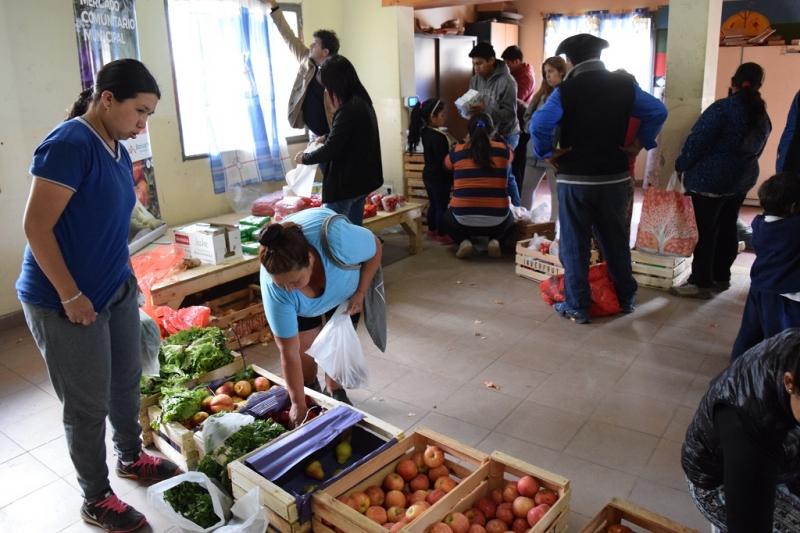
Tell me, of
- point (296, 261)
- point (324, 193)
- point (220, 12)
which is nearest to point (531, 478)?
point (296, 261)

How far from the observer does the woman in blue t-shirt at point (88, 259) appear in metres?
1.93

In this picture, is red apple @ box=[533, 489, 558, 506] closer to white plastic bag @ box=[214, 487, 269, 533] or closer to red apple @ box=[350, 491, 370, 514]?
red apple @ box=[350, 491, 370, 514]

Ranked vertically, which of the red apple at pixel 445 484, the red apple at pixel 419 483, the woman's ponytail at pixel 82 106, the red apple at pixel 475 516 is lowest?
the red apple at pixel 475 516

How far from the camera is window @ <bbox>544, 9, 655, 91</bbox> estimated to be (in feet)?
28.3

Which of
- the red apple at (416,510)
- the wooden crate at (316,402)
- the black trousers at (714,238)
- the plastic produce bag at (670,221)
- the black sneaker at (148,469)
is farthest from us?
the plastic produce bag at (670,221)

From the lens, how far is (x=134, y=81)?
202cm

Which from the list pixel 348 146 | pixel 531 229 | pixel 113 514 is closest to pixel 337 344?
pixel 113 514

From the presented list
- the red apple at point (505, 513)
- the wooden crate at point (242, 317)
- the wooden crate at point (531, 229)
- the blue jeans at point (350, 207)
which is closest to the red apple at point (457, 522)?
the red apple at point (505, 513)

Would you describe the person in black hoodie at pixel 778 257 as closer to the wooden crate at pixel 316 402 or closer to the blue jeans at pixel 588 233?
the blue jeans at pixel 588 233

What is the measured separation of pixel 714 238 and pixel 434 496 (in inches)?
128

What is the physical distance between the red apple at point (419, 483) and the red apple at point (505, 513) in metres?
0.27

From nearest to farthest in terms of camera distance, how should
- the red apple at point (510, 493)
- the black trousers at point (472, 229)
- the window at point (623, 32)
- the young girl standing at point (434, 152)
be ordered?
the red apple at point (510, 493) < the black trousers at point (472, 229) < the young girl standing at point (434, 152) < the window at point (623, 32)

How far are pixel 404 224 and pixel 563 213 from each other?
6.09ft

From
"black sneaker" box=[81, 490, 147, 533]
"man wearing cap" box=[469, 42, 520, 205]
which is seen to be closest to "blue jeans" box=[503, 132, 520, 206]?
"man wearing cap" box=[469, 42, 520, 205]
